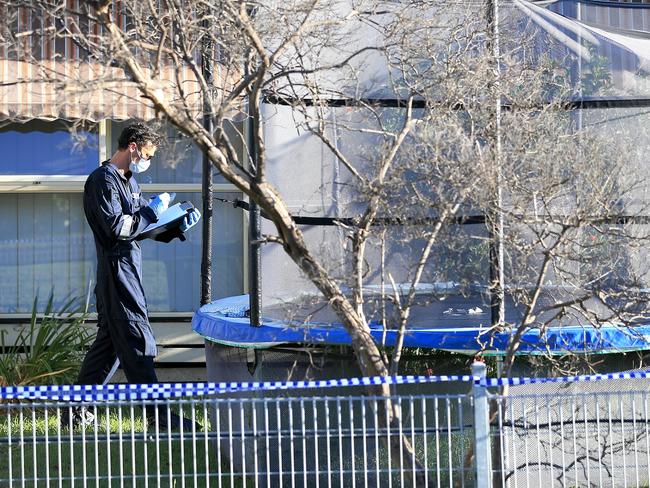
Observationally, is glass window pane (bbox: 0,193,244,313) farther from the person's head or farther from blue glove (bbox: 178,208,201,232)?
blue glove (bbox: 178,208,201,232)

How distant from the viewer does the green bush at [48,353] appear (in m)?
8.54

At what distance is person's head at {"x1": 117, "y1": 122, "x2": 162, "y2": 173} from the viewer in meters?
7.04

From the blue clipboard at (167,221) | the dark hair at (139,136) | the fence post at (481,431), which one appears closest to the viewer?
the fence post at (481,431)

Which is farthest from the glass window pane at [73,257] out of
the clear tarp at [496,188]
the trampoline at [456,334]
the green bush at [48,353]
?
the trampoline at [456,334]

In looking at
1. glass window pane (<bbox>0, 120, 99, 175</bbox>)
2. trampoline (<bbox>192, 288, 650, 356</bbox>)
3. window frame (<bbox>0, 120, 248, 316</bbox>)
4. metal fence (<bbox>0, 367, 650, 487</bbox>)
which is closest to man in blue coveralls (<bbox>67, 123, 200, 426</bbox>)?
metal fence (<bbox>0, 367, 650, 487</bbox>)

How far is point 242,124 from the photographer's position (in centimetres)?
977

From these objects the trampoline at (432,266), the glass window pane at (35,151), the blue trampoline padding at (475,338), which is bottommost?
the blue trampoline padding at (475,338)

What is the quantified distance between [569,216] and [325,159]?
177 centimetres

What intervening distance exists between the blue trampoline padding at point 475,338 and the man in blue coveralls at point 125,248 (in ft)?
3.80

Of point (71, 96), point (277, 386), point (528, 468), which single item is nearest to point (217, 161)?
point (71, 96)

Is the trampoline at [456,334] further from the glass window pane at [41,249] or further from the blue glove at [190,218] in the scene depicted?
the glass window pane at [41,249]

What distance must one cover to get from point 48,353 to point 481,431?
4.92 m

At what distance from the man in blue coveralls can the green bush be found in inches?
64.2

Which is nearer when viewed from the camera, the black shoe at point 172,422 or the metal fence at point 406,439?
the metal fence at point 406,439
